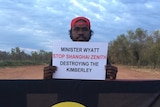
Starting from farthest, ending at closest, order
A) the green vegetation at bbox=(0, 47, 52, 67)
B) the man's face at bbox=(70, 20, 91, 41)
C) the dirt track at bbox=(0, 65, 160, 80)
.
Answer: the green vegetation at bbox=(0, 47, 52, 67)
the dirt track at bbox=(0, 65, 160, 80)
the man's face at bbox=(70, 20, 91, 41)

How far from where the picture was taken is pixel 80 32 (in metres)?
4.55

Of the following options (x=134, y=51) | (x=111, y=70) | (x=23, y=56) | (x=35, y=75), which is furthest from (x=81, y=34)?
(x=23, y=56)

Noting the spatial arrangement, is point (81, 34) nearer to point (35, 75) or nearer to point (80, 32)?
point (80, 32)

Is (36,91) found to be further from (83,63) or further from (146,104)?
(146,104)

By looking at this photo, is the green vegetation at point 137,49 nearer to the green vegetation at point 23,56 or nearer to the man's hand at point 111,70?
the green vegetation at point 23,56

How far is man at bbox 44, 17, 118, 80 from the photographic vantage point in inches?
171

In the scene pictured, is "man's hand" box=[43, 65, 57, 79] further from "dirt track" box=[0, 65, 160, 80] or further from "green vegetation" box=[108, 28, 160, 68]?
"green vegetation" box=[108, 28, 160, 68]

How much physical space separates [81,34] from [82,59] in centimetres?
32

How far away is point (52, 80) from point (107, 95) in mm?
681

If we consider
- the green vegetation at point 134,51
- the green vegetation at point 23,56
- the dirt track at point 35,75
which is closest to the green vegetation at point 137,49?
the green vegetation at point 134,51

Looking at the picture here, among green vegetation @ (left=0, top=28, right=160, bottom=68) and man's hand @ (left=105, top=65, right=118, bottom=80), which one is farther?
green vegetation @ (left=0, top=28, right=160, bottom=68)

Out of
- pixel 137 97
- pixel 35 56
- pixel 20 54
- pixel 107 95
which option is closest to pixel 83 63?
pixel 107 95

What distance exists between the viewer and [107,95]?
4.51m

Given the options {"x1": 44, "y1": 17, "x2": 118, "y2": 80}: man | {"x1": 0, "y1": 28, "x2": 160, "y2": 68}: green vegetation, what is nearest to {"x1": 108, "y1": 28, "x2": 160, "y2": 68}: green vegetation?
{"x1": 0, "y1": 28, "x2": 160, "y2": 68}: green vegetation
